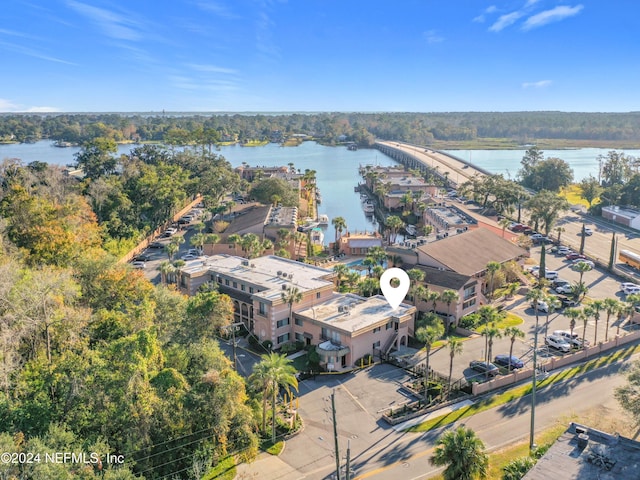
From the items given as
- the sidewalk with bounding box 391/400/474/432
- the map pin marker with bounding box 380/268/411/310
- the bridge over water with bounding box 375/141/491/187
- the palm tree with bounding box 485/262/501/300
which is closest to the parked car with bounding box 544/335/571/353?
the palm tree with bounding box 485/262/501/300

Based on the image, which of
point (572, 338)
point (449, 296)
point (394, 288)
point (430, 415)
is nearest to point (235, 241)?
point (394, 288)

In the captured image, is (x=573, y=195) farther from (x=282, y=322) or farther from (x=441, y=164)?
(x=282, y=322)

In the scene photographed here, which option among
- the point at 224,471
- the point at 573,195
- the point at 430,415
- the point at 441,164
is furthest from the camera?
the point at 441,164

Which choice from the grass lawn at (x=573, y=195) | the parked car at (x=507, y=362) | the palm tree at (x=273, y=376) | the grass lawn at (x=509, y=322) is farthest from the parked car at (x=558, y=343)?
the grass lawn at (x=573, y=195)

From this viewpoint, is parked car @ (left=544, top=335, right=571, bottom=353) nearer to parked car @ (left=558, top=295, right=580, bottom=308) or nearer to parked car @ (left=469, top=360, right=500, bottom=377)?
parked car @ (left=469, top=360, right=500, bottom=377)

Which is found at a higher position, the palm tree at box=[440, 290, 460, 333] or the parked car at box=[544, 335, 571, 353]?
the palm tree at box=[440, 290, 460, 333]

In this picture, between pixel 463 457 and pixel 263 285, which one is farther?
pixel 263 285

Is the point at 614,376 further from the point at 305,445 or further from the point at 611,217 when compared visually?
the point at 611,217

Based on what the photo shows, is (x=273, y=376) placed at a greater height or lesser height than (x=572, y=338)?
greater
